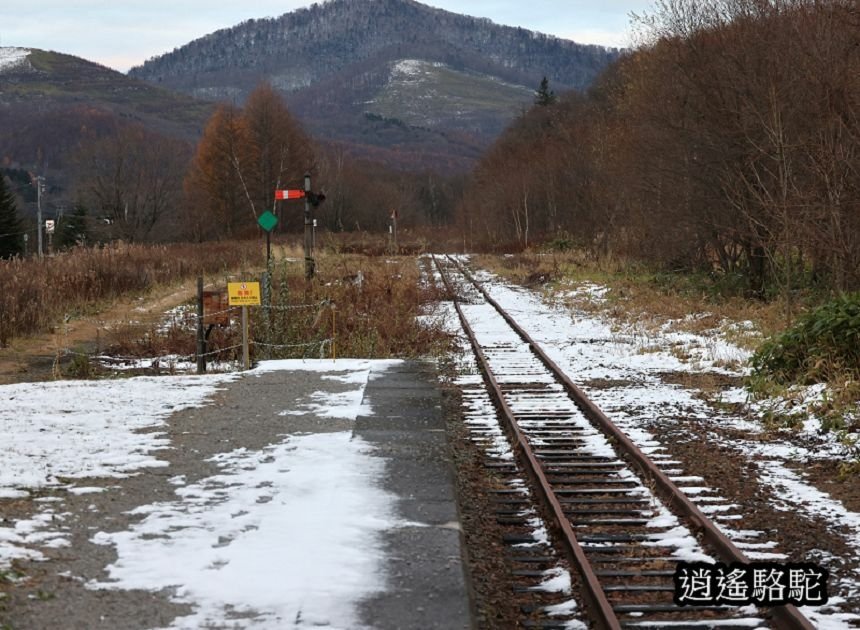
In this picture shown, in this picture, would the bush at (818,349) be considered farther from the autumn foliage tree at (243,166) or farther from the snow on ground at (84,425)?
the autumn foliage tree at (243,166)

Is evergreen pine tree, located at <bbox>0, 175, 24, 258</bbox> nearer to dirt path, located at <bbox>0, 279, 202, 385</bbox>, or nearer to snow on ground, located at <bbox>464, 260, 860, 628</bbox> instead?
dirt path, located at <bbox>0, 279, 202, 385</bbox>

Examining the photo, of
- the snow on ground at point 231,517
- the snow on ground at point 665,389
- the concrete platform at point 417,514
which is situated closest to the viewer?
the concrete platform at point 417,514

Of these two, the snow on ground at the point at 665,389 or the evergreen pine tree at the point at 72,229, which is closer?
the snow on ground at the point at 665,389

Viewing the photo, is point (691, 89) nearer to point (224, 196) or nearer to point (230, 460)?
point (230, 460)

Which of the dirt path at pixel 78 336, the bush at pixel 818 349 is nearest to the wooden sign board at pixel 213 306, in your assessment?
the dirt path at pixel 78 336

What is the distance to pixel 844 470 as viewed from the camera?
7855 millimetres

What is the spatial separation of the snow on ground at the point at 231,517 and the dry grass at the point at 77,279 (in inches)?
351

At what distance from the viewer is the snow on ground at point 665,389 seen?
6.93 metres

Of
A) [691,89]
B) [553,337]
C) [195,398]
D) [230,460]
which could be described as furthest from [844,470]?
[691,89]

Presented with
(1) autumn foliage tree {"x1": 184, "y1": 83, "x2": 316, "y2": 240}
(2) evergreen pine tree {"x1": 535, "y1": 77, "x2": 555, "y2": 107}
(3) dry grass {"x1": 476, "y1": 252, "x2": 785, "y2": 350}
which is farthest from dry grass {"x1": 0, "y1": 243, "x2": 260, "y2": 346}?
(2) evergreen pine tree {"x1": 535, "y1": 77, "x2": 555, "y2": 107}

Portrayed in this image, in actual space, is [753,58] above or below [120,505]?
above

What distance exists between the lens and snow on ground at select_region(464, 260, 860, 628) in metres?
6.93

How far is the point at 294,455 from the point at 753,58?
1479 cm

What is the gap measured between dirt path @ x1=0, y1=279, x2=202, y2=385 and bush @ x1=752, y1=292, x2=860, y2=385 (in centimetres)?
1006
